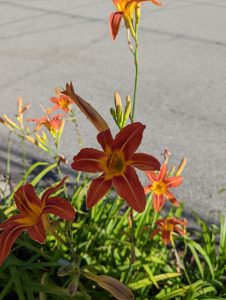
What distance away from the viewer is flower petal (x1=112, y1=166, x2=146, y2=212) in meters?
0.87

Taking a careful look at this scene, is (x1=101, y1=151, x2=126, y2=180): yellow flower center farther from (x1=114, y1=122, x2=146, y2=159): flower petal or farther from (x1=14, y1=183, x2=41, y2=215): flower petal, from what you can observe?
(x1=14, y1=183, x2=41, y2=215): flower petal

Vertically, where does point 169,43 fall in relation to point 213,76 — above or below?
above

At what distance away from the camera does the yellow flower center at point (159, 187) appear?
1529mm

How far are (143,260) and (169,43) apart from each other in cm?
423

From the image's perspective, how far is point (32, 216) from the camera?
0.98 meters

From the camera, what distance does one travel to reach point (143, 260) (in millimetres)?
1645

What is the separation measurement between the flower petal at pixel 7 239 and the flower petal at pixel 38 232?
0.03 meters

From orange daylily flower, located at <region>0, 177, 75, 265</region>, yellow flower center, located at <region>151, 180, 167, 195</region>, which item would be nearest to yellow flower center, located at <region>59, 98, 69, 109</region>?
yellow flower center, located at <region>151, 180, 167, 195</region>

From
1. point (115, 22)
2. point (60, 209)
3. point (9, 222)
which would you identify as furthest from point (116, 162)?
point (115, 22)

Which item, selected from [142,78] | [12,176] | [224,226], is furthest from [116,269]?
[142,78]

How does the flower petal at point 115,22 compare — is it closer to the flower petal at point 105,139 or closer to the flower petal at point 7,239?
the flower petal at point 105,139

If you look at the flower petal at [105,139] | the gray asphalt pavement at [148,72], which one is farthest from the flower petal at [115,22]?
the gray asphalt pavement at [148,72]

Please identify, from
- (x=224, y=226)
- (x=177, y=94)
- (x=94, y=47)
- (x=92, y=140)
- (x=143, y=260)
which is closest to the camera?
(x=143, y=260)

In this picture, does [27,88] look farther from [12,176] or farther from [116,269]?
[116,269]
